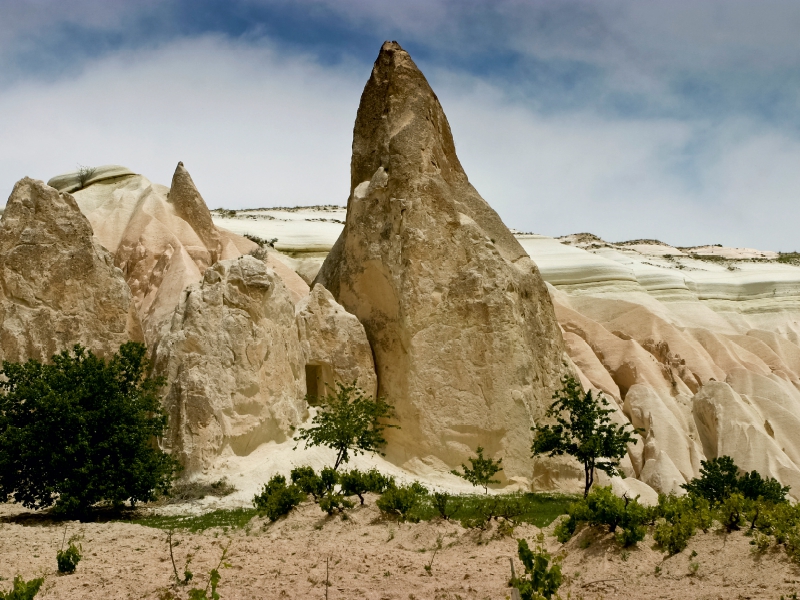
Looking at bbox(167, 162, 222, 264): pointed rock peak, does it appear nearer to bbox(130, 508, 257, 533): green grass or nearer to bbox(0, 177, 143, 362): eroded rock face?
bbox(0, 177, 143, 362): eroded rock face

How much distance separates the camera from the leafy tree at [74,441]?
17844mm

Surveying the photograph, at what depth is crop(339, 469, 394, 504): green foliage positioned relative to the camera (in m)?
16.4

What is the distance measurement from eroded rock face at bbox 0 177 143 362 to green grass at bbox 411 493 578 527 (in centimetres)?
1076

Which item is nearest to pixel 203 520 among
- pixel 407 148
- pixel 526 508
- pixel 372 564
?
pixel 372 564

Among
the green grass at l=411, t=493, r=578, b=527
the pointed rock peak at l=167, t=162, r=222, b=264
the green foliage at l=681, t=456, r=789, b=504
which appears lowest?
the green foliage at l=681, t=456, r=789, b=504

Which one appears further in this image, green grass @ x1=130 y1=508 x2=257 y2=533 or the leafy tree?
the leafy tree

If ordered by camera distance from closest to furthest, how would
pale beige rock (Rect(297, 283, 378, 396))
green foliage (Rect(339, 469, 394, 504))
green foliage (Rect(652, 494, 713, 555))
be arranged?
1. green foliage (Rect(652, 494, 713, 555))
2. green foliage (Rect(339, 469, 394, 504))
3. pale beige rock (Rect(297, 283, 378, 396))

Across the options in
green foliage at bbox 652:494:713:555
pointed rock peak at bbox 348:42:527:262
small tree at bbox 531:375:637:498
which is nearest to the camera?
green foliage at bbox 652:494:713:555

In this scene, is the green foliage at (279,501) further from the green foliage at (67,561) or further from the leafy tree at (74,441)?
the green foliage at (67,561)

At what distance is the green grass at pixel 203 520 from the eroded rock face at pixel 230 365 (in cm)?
336

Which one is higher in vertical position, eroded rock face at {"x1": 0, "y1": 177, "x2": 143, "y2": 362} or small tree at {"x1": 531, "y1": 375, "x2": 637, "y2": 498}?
eroded rock face at {"x1": 0, "y1": 177, "x2": 143, "y2": 362}

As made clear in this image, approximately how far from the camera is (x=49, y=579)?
39.0 feet

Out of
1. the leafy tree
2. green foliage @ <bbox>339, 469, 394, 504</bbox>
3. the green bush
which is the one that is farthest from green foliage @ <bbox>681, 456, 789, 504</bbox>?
the leafy tree

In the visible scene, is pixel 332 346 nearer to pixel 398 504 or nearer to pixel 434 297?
pixel 434 297
